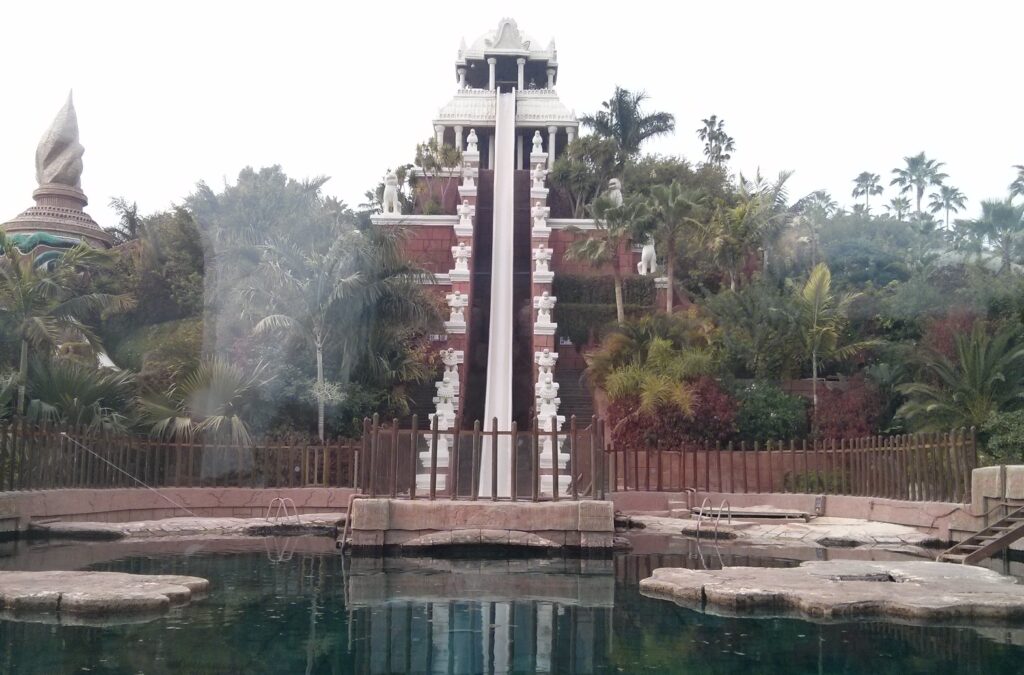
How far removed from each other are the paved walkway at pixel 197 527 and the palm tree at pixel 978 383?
1075 centimetres

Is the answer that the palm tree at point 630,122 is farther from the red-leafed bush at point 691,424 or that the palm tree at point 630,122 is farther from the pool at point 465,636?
the pool at point 465,636

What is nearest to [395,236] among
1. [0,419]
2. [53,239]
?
[0,419]

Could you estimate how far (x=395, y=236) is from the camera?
2291 centimetres

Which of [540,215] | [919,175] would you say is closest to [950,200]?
[919,175]

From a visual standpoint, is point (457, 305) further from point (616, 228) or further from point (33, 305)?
point (33, 305)

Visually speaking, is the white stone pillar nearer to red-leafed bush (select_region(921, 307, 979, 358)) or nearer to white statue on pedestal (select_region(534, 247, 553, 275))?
white statue on pedestal (select_region(534, 247, 553, 275))

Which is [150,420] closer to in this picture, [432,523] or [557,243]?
[432,523]

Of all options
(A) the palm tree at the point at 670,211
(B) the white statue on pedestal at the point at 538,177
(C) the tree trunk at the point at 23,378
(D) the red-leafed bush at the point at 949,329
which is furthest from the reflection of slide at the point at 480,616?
(B) the white statue on pedestal at the point at 538,177

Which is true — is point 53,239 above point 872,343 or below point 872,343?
above

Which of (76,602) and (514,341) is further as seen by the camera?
(514,341)

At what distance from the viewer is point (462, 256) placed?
30094 mm

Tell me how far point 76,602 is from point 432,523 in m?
5.55

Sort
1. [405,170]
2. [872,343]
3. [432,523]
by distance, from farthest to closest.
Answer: [405,170], [872,343], [432,523]

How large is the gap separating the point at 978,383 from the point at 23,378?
54.5 ft
